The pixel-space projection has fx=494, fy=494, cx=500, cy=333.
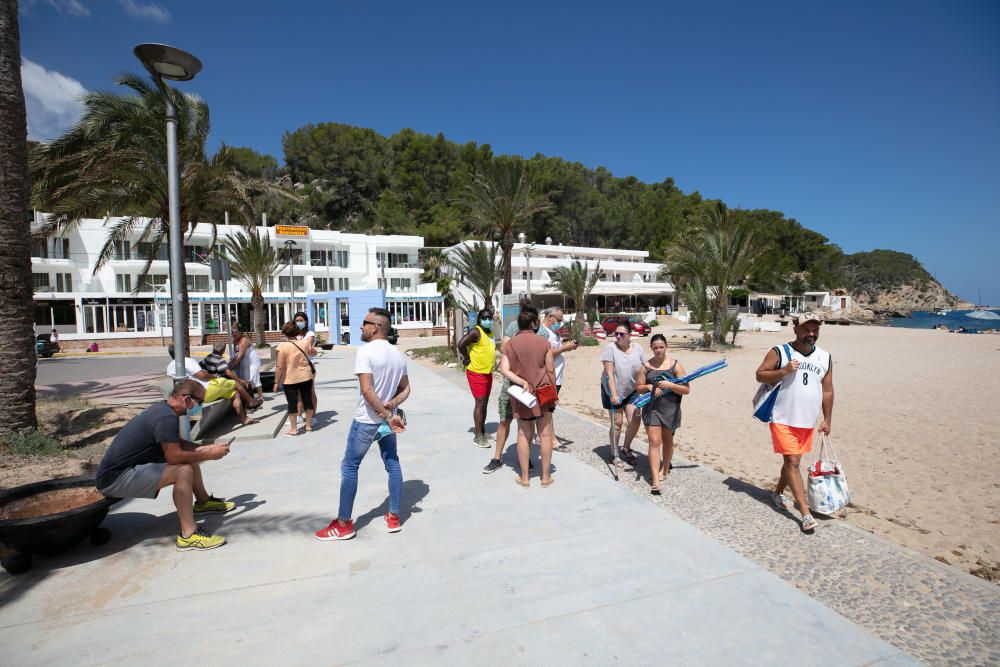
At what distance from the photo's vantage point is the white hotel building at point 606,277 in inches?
1827

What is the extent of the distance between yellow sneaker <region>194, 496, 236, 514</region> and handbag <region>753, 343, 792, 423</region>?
174 inches

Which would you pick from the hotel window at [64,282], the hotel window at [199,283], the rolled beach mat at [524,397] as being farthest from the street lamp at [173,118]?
the hotel window at [64,282]

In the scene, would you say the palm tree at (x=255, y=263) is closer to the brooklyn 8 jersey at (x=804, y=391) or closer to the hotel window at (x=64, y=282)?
the hotel window at (x=64, y=282)

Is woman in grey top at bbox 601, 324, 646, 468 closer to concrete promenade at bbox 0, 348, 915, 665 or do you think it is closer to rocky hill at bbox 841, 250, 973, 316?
concrete promenade at bbox 0, 348, 915, 665

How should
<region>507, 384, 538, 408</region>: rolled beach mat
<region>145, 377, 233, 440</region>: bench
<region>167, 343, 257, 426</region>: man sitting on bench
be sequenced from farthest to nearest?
1. <region>167, 343, 257, 426</region>: man sitting on bench
2. <region>145, 377, 233, 440</region>: bench
3. <region>507, 384, 538, 408</region>: rolled beach mat

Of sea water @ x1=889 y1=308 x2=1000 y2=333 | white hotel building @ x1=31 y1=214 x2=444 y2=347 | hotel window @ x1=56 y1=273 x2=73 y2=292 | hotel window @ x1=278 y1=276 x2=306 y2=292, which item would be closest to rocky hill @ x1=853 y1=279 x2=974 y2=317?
sea water @ x1=889 y1=308 x2=1000 y2=333

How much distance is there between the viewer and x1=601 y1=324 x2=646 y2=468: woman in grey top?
501 centimetres

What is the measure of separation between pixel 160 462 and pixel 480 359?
3.27 meters

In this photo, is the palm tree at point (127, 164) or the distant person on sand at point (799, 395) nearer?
the distant person on sand at point (799, 395)

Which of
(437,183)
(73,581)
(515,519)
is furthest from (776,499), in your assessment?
(437,183)

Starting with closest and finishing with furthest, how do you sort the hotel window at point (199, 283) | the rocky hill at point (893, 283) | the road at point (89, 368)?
the road at point (89, 368)
the hotel window at point (199, 283)
the rocky hill at point (893, 283)

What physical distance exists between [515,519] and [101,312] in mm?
36006

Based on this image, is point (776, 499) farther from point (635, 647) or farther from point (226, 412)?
point (226, 412)

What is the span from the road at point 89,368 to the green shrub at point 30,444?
888 centimetres
